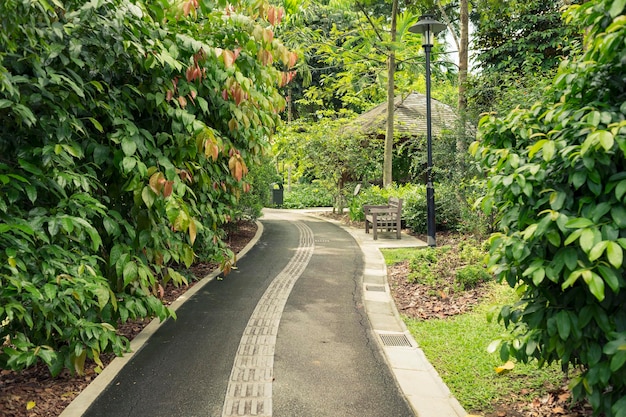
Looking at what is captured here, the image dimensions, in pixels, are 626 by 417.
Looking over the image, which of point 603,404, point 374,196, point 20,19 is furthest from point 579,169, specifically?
point 374,196

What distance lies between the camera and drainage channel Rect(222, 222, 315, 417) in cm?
418

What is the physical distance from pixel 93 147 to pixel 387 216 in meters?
11.1

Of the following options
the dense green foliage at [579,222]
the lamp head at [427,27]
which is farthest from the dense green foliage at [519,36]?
the dense green foliage at [579,222]

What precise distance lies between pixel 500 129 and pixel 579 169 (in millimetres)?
1064

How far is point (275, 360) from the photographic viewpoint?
17.0 feet

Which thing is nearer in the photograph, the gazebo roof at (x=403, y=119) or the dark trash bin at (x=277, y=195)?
the gazebo roof at (x=403, y=119)

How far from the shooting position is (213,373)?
4.88 meters

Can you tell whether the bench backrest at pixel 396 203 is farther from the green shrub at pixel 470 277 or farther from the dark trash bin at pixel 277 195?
the dark trash bin at pixel 277 195

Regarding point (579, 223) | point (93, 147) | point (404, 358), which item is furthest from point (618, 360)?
point (93, 147)

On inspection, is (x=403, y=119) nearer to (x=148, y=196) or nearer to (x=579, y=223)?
(x=148, y=196)

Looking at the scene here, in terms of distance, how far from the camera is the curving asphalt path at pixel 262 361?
4.21 m

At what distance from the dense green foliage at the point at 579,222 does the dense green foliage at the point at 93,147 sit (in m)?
2.51

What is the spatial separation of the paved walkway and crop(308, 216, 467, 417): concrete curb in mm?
14

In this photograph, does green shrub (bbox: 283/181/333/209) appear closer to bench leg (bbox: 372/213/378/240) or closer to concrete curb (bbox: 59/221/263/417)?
bench leg (bbox: 372/213/378/240)
